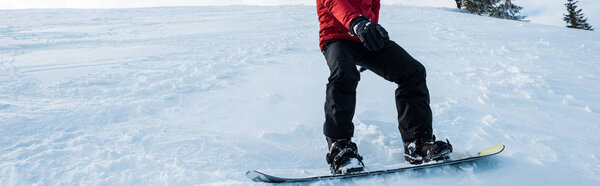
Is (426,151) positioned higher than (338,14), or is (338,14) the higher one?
(338,14)

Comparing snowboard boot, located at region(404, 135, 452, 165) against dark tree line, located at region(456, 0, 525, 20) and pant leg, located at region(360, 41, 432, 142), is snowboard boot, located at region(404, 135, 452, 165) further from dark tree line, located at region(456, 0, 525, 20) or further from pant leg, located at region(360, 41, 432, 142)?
dark tree line, located at region(456, 0, 525, 20)

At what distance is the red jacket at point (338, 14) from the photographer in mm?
2021

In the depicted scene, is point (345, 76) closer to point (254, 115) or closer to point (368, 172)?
point (368, 172)

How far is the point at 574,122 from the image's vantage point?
2539 millimetres

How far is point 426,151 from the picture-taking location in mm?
1833

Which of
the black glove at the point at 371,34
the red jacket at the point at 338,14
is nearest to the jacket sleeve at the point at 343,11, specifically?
the red jacket at the point at 338,14

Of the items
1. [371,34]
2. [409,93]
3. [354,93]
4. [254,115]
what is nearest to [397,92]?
[409,93]

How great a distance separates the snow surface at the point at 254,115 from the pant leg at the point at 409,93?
22 centimetres

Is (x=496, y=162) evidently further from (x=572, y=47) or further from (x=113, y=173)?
(x=572, y=47)

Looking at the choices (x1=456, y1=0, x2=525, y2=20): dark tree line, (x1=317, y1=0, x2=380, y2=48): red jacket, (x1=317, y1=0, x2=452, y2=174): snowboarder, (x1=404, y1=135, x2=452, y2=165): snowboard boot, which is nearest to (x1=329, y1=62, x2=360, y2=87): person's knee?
(x1=317, y1=0, x2=452, y2=174): snowboarder

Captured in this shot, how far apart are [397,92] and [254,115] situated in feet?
4.37

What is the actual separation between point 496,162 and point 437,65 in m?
3.18

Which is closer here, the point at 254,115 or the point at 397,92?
the point at 397,92

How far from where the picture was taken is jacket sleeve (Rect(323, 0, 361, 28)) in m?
1.96
